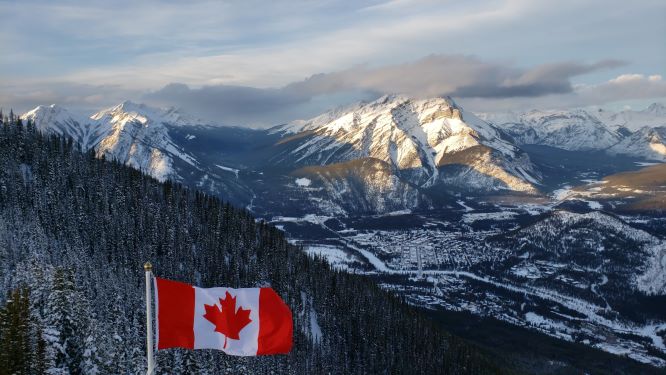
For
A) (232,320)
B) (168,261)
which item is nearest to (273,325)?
(232,320)

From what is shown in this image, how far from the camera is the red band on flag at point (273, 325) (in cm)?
3111


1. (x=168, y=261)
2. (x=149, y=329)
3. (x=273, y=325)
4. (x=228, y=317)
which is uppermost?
(x=149, y=329)

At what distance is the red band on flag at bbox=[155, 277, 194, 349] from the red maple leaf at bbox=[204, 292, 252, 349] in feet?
3.41

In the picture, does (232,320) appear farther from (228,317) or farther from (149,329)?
(149,329)

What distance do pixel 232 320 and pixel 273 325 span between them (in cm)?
221

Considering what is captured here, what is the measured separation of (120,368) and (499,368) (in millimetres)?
163465

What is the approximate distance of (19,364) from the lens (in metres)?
48.0

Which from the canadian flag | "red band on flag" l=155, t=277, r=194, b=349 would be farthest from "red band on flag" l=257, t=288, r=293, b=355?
"red band on flag" l=155, t=277, r=194, b=349

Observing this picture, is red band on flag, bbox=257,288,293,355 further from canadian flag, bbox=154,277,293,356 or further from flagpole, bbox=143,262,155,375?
Result: flagpole, bbox=143,262,155,375

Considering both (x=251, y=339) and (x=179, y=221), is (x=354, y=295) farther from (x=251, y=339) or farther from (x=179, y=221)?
(x=251, y=339)

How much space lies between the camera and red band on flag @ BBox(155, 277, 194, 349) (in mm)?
29547

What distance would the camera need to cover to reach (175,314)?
1188 inches

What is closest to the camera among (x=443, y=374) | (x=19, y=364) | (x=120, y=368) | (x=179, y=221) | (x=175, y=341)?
(x=175, y=341)

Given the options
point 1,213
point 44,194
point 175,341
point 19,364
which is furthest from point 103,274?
point 175,341
